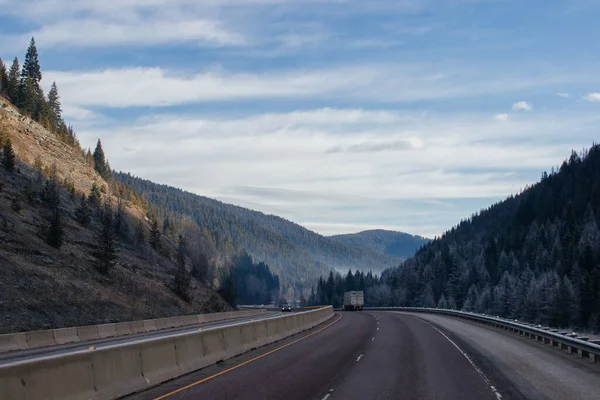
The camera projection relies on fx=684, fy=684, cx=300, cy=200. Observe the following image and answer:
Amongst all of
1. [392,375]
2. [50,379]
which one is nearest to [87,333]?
[392,375]

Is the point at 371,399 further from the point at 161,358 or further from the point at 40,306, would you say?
the point at 40,306

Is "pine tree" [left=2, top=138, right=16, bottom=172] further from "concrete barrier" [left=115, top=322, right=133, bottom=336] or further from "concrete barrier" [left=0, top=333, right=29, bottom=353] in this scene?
"concrete barrier" [left=0, top=333, right=29, bottom=353]

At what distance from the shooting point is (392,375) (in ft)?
56.7

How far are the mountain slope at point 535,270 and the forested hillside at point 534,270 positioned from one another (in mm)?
144

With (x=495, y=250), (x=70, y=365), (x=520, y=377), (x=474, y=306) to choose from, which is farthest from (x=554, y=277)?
(x=70, y=365)

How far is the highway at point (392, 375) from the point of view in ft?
46.9

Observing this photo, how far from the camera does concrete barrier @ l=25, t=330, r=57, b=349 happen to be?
26.8m

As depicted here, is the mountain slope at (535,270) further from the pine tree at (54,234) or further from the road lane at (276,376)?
the road lane at (276,376)

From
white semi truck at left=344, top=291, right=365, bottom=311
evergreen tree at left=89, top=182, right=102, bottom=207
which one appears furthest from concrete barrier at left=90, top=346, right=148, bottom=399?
white semi truck at left=344, top=291, right=365, bottom=311

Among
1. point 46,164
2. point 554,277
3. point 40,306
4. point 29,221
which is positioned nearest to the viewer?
point 40,306

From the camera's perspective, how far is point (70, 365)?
38.8 ft

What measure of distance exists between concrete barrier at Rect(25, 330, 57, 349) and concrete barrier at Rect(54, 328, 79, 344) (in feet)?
1.20

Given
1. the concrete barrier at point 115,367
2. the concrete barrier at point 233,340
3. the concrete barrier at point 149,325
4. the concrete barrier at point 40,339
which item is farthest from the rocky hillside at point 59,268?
the concrete barrier at point 115,367

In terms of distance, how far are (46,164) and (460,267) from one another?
95.5m
